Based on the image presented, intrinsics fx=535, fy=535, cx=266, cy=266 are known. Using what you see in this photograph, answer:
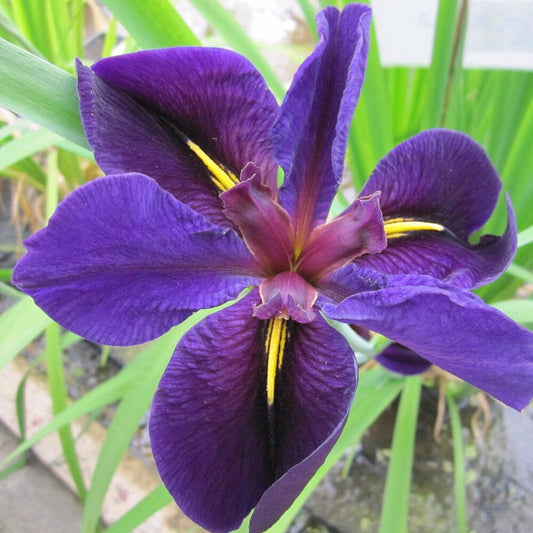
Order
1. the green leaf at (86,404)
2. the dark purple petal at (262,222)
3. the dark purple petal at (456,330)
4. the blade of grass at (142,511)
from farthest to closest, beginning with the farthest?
1. the green leaf at (86,404)
2. the blade of grass at (142,511)
3. the dark purple petal at (262,222)
4. the dark purple petal at (456,330)

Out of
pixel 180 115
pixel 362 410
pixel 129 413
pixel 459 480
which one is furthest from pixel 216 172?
pixel 459 480

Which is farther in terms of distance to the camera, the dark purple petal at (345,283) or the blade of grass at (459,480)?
the blade of grass at (459,480)

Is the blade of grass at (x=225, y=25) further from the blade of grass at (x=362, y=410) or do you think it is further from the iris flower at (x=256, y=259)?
the blade of grass at (x=362, y=410)

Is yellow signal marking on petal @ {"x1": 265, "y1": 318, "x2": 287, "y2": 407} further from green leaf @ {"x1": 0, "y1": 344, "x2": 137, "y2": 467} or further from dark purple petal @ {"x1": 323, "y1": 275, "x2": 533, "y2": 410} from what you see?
green leaf @ {"x1": 0, "y1": 344, "x2": 137, "y2": 467}

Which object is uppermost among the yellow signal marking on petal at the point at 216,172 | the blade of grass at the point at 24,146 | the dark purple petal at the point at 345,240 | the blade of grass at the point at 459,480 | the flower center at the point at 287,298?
the yellow signal marking on petal at the point at 216,172

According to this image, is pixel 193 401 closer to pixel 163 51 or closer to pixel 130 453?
pixel 163 51

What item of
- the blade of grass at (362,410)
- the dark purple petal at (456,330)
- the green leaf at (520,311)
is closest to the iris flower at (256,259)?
the dark purple petal at (456,330)

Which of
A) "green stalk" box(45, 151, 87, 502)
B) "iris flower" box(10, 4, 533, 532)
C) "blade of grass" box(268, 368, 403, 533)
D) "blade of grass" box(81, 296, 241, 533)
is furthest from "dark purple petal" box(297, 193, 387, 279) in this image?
"green stalk" box(45, 151, 87, 502)

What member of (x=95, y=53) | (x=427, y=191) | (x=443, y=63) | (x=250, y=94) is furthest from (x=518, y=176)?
(x=95, y=53)
